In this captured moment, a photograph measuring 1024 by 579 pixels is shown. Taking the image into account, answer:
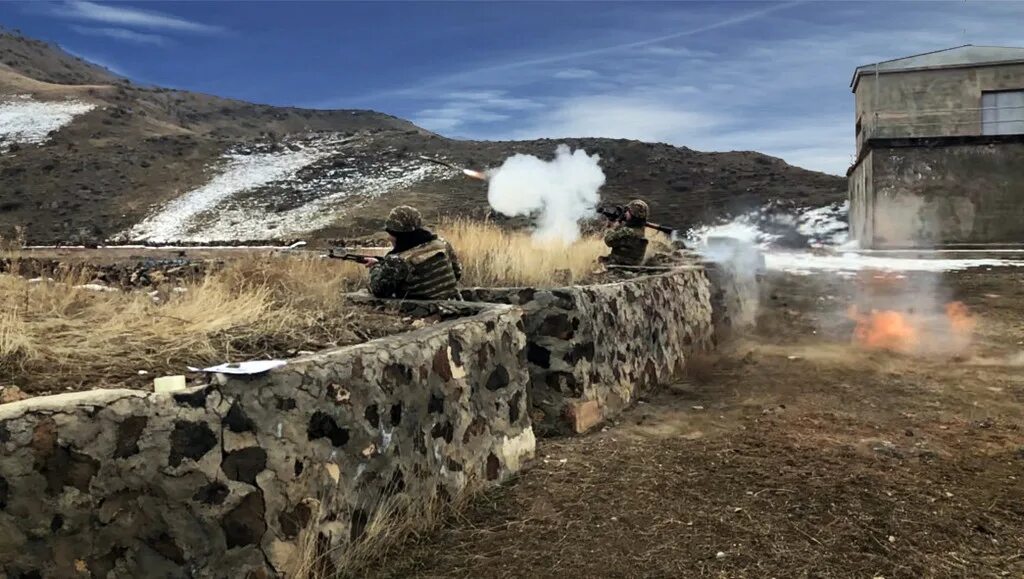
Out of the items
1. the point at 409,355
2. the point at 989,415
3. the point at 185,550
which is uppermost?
the point at 409,355

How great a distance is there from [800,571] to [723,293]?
31.1ft

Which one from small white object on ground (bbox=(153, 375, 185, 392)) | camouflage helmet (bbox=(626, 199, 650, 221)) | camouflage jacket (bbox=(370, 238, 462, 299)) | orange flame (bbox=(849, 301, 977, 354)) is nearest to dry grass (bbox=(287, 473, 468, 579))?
small white object on ground (bbox=(153, 375, 185, 392))

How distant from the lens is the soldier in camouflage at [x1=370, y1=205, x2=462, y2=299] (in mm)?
6422

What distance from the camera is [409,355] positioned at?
177 inches

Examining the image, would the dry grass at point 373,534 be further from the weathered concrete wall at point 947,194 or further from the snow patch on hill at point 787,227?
the snow patch on hill at point 787,227

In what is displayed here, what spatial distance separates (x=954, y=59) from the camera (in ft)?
88.8

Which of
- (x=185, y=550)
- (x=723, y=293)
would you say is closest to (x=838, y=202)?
(x=723, y=293)

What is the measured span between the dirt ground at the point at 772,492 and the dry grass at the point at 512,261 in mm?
1914

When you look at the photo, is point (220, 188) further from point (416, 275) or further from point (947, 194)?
point (416, 275)

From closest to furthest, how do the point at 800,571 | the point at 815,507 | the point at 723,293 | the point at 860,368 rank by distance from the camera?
the point at 800,571, the point at 815,507, the point at 860,368, the point at 723,293

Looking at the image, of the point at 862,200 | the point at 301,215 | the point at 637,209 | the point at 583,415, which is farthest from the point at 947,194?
the point at 301,215

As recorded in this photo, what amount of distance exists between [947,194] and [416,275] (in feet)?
74.8

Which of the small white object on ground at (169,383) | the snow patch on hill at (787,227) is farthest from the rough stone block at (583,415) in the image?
the snow patch on hill at (787,227)

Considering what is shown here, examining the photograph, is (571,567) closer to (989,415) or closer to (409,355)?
(409,355)
